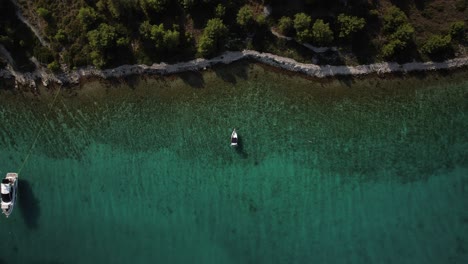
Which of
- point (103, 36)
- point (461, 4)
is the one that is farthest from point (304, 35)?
point (103, 36)

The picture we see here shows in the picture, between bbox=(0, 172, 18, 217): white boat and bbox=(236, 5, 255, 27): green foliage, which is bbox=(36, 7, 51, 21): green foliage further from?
bbox=(236, 5, 255, 27): green foliage

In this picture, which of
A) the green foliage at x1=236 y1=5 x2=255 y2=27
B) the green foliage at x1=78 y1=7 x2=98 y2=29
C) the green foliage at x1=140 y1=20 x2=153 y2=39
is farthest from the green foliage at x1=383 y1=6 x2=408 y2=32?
the green foliage at x1=78 y1=7 x2=98 y2=29

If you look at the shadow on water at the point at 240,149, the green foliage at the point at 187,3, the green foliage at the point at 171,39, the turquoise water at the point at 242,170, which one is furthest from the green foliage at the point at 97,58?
the shadow on water at the point at 240,149

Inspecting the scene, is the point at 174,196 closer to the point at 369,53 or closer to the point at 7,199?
the point at 7,199

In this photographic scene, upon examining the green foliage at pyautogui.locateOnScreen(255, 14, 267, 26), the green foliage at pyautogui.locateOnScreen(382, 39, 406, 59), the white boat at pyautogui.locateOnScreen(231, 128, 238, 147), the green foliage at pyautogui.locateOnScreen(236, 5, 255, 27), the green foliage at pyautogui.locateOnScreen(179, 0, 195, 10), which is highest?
the green foliage at pyautogui.locateOnScreen(179, 0, 195, 10)

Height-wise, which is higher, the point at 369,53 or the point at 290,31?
the point at 290,31

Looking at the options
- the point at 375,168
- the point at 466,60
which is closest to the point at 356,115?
the point at 375,168
